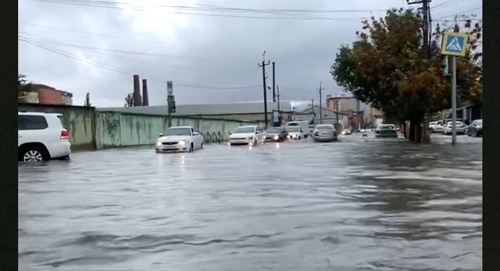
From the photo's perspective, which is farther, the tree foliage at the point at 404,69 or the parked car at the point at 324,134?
the parked car at the point at 324,134

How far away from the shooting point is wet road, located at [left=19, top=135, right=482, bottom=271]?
5.71 m

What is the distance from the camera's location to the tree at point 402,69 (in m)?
31.8

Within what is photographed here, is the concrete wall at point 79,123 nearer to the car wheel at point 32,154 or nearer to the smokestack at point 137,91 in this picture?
the car wheel at point 32,154

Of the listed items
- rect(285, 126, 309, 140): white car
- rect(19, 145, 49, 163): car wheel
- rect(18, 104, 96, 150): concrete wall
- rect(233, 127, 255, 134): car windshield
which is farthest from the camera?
rect(285, 126, 309, 140): white car

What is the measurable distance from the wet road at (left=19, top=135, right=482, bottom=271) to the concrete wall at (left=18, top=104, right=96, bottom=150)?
54.2ft

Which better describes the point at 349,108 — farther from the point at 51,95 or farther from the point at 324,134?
the point at 324,134

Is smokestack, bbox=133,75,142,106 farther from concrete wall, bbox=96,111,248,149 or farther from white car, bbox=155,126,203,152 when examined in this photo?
white car, bbox=155,126,203,152

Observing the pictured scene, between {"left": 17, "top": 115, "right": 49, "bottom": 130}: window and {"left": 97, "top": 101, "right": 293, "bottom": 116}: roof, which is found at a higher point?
{"left": 97, "top": 101, "right": 293, "bottom": 116}: roof

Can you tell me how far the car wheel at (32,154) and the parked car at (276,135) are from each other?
28.5 meters

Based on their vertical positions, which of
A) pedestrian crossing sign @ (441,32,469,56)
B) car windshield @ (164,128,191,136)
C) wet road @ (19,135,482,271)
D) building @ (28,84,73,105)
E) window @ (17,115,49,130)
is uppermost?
building @ (28,84,73,105)

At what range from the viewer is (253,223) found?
25.0 feet

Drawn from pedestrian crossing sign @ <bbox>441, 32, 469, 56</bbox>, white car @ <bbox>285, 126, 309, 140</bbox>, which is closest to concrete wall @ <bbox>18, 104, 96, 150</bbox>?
pedestrian crossing sign @ <bbox>441, 32, 469, 56</bbox>

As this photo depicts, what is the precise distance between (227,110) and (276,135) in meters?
51.8

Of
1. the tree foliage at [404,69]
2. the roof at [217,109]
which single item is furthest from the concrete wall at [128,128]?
the roof at [217,109]
